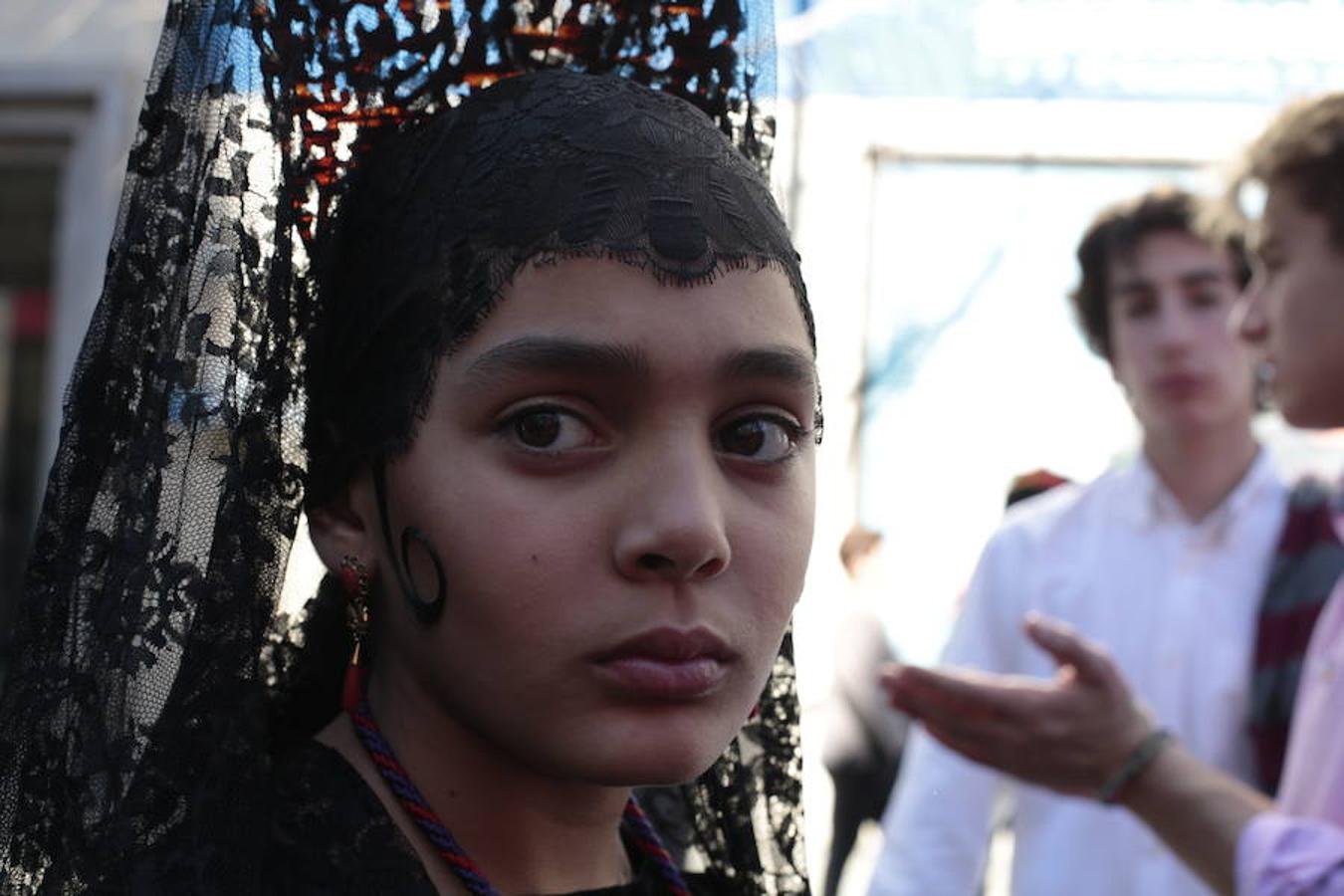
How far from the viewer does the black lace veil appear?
4.38ft

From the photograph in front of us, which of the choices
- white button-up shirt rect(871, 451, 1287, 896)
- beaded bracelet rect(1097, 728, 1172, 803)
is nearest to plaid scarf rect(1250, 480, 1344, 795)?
white button-up shirt rect(871, 451, 1287, 896)

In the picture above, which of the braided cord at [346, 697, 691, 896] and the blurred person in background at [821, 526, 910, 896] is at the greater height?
the braided cord at [346, 697, 691, 896]

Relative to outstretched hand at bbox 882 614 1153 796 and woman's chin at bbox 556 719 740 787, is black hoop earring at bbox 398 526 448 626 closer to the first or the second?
woman's chin at bbox 556 719 740 787

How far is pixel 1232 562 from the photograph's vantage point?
120 inches

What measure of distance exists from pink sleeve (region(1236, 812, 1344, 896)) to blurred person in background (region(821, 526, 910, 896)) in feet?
11.1

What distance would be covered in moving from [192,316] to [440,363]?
0.22m

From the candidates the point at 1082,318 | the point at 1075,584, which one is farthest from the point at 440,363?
the point at 1082,318

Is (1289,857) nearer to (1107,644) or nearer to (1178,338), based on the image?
(1107,644)

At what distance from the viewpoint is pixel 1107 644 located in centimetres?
310

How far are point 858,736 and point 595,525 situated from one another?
4.55m

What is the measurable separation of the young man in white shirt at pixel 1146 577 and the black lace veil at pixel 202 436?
5.73ft

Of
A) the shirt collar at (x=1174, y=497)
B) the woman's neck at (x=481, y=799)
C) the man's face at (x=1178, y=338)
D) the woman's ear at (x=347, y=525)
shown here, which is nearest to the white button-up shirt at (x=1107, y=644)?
the shirt collar at (x=1174, y=497)

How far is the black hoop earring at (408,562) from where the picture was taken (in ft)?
4.42

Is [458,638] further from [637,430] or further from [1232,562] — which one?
[1232,562]
